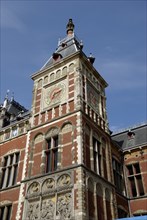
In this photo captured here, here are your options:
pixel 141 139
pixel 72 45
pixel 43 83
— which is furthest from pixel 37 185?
pixel 72 45

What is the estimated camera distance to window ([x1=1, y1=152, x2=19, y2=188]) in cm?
1789

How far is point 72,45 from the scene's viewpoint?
2316 centimetres

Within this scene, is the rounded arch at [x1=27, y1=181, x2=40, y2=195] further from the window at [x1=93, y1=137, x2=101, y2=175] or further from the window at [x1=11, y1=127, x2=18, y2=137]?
the window at [x1=11, y1=127, x2=18, y2=137]

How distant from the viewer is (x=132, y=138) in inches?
951

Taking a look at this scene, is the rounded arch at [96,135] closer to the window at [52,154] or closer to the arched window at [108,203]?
the window at [52,154]

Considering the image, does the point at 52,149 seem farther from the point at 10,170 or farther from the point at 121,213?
the point at 121,213

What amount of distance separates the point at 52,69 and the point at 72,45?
3667 millimetres

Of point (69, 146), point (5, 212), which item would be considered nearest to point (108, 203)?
point (69, 146)

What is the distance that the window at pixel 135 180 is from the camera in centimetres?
2008

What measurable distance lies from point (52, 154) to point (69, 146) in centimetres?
145

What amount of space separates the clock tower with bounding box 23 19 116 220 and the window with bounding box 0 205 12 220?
2060 millimetres

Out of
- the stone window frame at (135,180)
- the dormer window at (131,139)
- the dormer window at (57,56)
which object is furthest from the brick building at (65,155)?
the dormer window at (131,139)

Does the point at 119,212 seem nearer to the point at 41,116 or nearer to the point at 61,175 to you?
the point at 61,175

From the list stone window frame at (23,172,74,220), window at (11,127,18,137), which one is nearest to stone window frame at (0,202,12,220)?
stone window frame at (23,172,74,220)
